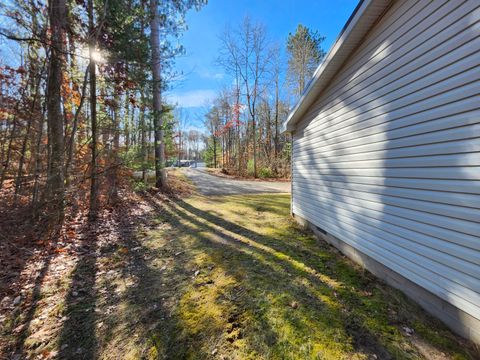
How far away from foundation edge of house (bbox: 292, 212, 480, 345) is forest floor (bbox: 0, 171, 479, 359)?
8 cm

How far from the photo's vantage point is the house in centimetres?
202

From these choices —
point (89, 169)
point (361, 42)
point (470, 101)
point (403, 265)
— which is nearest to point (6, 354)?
point (403, 265)

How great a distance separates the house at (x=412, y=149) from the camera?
6.64 feet

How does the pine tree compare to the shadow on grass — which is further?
the pine tree

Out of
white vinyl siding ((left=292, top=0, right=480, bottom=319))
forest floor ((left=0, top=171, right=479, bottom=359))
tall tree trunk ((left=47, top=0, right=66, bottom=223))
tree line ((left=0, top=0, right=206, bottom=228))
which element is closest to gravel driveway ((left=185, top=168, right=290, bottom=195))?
tree line ((left=0, top=0, right=206, bottom=228))

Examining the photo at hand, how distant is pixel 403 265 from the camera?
273cm

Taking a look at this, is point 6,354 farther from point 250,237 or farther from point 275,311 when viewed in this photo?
point 250,237

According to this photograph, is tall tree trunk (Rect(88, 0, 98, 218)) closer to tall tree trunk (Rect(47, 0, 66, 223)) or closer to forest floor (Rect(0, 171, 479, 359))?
tall tree trunk (Rect(47, 0, 66, 223))

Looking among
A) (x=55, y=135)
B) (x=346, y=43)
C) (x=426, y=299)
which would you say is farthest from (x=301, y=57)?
(x=426, y=299)

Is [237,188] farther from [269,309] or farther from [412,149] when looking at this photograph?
[412,149]

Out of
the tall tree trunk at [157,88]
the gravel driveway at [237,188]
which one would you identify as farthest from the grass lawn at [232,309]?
the gravel driveway at [237,188]

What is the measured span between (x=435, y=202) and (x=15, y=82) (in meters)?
9.82

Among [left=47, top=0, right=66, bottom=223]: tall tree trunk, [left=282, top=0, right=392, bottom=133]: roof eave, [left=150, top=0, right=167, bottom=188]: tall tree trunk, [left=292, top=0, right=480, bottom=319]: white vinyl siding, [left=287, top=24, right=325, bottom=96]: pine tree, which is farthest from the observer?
[left=287, top=24, right=325, bottom=96]: pine tree

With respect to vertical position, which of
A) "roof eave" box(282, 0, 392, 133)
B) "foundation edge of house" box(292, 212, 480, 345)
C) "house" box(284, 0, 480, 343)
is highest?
"roof eave" box(282, 0, 392, 133)
